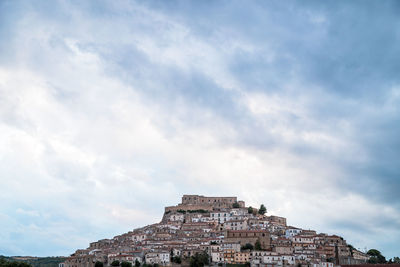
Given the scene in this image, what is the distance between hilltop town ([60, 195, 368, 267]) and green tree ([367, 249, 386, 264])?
75.2 inches

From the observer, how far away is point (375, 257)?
100250 mm

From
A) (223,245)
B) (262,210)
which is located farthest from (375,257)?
(223,245)

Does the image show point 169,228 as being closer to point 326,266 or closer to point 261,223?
A: point 261,223

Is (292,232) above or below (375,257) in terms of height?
above

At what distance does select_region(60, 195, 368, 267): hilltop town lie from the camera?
82000 mm

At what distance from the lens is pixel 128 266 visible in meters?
77.8

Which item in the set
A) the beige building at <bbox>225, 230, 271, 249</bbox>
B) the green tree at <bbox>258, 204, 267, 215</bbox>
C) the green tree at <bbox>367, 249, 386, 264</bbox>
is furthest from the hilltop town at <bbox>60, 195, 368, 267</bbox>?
the green tree at <bbox>258, 204, 267, 215</bbox>

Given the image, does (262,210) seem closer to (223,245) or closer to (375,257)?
(375,257)

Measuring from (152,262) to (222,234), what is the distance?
1810 cm

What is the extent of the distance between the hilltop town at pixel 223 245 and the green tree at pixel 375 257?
191cm

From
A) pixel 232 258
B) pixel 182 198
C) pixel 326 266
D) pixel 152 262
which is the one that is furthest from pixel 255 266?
pixel 182 198

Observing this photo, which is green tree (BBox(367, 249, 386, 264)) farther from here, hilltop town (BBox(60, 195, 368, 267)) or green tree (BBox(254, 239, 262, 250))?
green tree (BBox(254, 239, 262, 250))

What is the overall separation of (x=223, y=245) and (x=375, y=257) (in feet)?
120

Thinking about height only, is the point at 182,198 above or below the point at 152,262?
above
